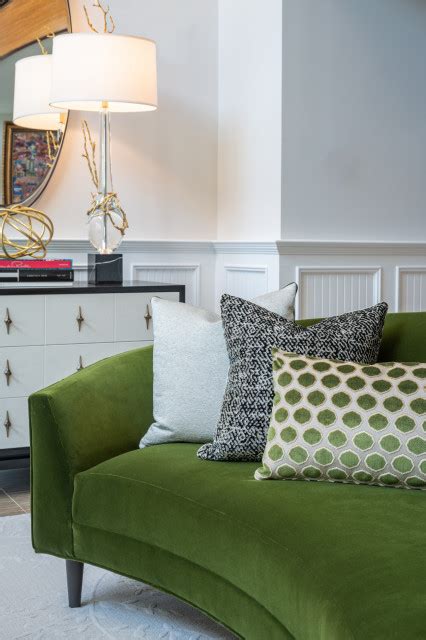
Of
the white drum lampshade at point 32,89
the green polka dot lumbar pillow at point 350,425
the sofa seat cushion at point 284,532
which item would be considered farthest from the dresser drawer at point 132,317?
the green polka dot lumbar pillow at point 350,425

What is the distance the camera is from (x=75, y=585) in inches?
88.5

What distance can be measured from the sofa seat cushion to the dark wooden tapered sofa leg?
14 centimetres

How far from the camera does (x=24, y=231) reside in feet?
12.4

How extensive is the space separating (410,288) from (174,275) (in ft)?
3.58

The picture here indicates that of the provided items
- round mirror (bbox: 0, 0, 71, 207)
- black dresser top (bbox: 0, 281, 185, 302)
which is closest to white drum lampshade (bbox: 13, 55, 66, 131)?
round mirror (bbox: 0, 0, 71, 207)

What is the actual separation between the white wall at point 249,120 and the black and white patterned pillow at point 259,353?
69.5 inches

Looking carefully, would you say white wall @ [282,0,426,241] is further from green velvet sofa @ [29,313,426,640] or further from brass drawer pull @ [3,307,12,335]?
green velvet sofa @ [29,313,426,640]

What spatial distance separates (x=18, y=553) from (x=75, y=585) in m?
0.46

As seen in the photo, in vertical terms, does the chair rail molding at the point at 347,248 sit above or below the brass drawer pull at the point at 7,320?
above

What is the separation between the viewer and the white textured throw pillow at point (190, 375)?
7.48 ft

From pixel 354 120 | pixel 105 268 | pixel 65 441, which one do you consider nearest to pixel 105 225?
pixel 105 268

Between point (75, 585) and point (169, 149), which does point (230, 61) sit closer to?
point (169, 149)

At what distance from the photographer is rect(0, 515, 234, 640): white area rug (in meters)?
2.12

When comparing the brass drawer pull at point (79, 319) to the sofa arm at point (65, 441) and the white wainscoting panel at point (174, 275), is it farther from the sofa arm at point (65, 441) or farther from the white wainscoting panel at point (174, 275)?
the sofa arm at point (65, 441)
